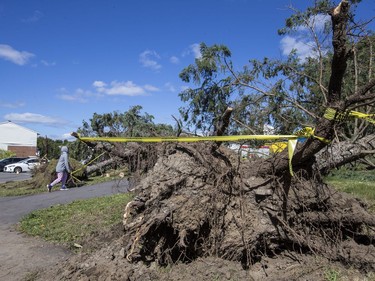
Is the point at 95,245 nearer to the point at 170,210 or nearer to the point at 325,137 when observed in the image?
the point at 170,210

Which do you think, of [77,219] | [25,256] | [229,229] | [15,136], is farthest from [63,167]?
[15,136]

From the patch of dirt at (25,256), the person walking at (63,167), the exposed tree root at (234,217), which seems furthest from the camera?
the person walking at (63,167)

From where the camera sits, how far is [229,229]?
4609mm

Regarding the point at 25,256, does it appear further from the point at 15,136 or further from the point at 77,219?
the point at 15,136

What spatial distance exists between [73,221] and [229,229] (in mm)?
4032

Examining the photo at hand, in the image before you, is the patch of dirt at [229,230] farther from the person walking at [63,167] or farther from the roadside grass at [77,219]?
the person walking at [63,167]

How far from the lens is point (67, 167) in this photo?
43.8 feet

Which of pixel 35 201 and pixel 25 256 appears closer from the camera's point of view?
pixel 25 256

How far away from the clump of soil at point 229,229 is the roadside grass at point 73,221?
188 centimetres

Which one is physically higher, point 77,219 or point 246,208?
point 246,208

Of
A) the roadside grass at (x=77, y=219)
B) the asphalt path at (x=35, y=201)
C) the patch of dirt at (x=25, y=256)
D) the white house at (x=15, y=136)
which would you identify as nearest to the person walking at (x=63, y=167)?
the asphalt path at (x=35, y=201)

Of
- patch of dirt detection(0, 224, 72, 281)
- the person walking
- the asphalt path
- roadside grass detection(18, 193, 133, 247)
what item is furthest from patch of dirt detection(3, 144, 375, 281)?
the person walking

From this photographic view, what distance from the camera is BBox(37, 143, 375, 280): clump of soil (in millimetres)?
4312

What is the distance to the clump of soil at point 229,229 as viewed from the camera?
4.31 metres
